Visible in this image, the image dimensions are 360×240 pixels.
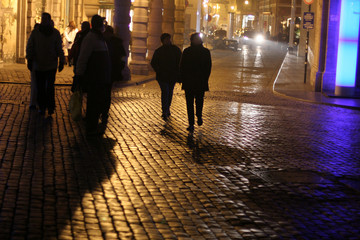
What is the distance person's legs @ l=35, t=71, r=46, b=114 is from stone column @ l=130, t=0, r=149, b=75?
13.7 m

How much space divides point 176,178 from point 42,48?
5.88 metres

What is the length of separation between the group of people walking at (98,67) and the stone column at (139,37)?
12692 millimetres

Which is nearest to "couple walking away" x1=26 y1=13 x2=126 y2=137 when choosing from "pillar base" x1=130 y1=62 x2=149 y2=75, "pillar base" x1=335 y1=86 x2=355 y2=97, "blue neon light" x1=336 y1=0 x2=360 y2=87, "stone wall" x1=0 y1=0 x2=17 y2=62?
"blue neon light" x1=336 y1=0 x2=360 y2=87

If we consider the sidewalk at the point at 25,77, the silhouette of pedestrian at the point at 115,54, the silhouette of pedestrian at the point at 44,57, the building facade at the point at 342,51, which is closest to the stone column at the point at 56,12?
the sidewalk at the point at 25,77

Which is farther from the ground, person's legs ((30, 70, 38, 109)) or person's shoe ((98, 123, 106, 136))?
person's legs ((30, 70, 38, 109))

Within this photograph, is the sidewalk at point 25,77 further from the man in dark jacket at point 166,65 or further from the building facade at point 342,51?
the man in dark jacket at point 166,65

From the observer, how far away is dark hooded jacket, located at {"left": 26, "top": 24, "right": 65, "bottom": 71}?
44.5ft

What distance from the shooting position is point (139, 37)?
27562 millimetres

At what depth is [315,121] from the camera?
619 inches

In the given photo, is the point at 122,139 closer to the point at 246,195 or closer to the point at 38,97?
the point at 38,97

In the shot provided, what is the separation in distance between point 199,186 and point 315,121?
792cm

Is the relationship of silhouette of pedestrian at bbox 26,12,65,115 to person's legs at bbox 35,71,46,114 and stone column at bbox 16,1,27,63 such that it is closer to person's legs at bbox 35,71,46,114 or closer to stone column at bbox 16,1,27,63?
person's legs at bbox 35,71,46,114

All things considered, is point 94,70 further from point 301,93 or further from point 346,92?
point 346,92

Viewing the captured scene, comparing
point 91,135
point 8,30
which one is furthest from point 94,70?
point 8,30
